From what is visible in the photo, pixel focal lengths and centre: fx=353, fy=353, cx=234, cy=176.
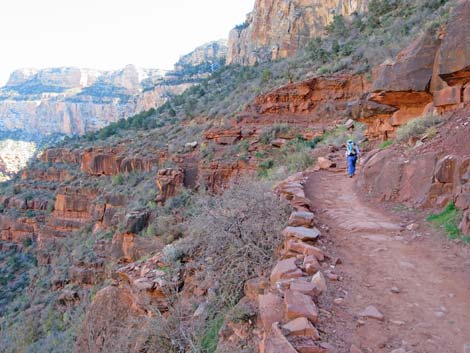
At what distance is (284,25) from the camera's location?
4750 centimetres

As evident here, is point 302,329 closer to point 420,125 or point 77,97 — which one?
point 420,125

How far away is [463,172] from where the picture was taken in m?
4.50

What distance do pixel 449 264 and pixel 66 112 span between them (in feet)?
389

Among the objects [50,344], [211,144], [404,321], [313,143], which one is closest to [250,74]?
[211,144]

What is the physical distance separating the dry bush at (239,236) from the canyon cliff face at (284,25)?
35.9 meters

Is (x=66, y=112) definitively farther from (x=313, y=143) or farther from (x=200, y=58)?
(x=313, y=143)

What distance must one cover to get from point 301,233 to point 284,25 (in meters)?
48.6

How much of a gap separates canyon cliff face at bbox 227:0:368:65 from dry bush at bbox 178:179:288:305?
35939mm

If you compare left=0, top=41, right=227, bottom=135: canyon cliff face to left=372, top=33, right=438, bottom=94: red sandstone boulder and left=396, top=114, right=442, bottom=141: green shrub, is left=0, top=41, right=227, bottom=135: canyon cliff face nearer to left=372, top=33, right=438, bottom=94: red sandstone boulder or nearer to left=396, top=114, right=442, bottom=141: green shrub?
left=372, top=33, right=438, bottom=94: red sandstone boulder

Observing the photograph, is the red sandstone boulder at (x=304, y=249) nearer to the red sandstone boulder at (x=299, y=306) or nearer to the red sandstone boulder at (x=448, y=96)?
the red sandstone boulder at (x=299, y=306)

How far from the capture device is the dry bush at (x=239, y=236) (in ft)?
13.9

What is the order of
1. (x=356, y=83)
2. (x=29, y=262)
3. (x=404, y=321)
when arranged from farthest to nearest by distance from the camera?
(x=29, y=262) → (x=356, y=83) → (x=404, y=321)

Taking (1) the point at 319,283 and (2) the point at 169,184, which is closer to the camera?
(1) the point at 319,283

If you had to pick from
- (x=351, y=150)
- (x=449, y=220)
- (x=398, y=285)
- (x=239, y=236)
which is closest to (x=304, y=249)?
(x=398, y=285)
